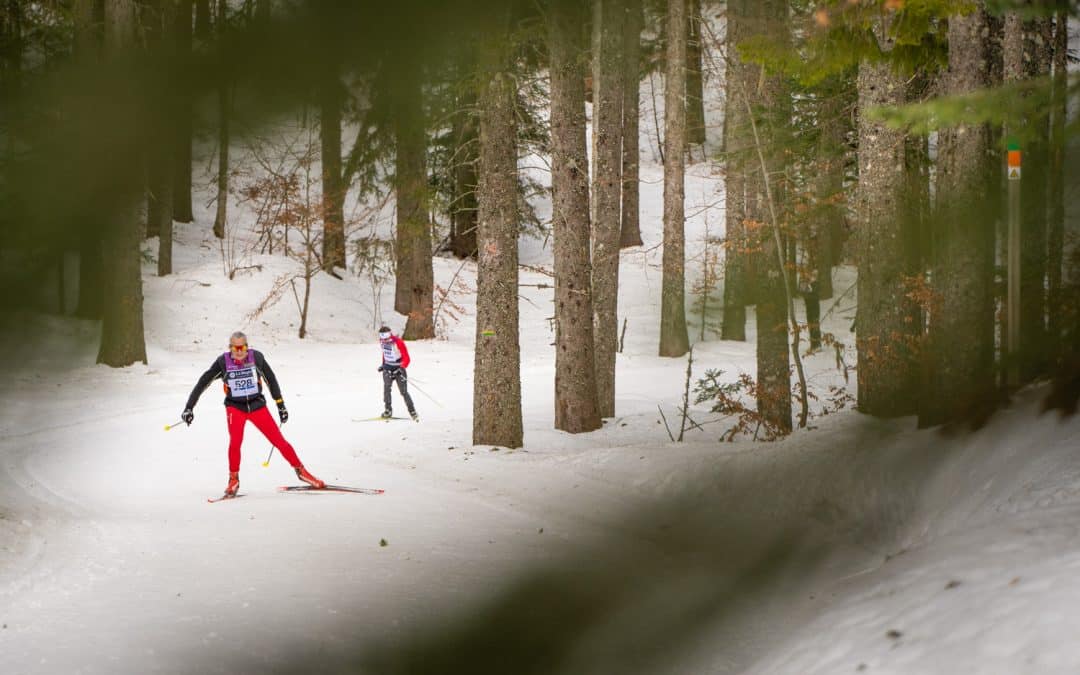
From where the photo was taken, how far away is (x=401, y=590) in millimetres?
6934

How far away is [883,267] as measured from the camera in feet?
36.2

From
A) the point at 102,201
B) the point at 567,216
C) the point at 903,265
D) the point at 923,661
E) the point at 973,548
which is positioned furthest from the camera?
the point at 567,216

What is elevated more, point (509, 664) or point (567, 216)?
point (567, 216)

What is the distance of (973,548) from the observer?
4.72 meters

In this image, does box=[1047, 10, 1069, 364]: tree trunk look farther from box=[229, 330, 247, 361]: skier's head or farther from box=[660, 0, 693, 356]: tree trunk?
box=[229, 330, 247, 361]: skier's head

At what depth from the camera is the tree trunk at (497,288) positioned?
11.8 metres

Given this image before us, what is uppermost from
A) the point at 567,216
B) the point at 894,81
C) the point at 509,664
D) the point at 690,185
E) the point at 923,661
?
the point at 690,185

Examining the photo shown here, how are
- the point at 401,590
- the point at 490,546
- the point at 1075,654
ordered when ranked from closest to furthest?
the point at 1075,654
the point at 401,590
the point at 490,546

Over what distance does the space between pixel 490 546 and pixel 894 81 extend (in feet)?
22.9

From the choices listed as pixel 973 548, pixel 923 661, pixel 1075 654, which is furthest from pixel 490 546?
pixel 1075 654

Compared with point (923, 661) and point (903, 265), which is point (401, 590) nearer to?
point (923, 661)

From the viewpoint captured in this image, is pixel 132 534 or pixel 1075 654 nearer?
pixel 1075 654

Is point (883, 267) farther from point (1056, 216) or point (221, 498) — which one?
A: point (221, 498)

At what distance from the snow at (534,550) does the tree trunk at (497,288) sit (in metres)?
0.44
